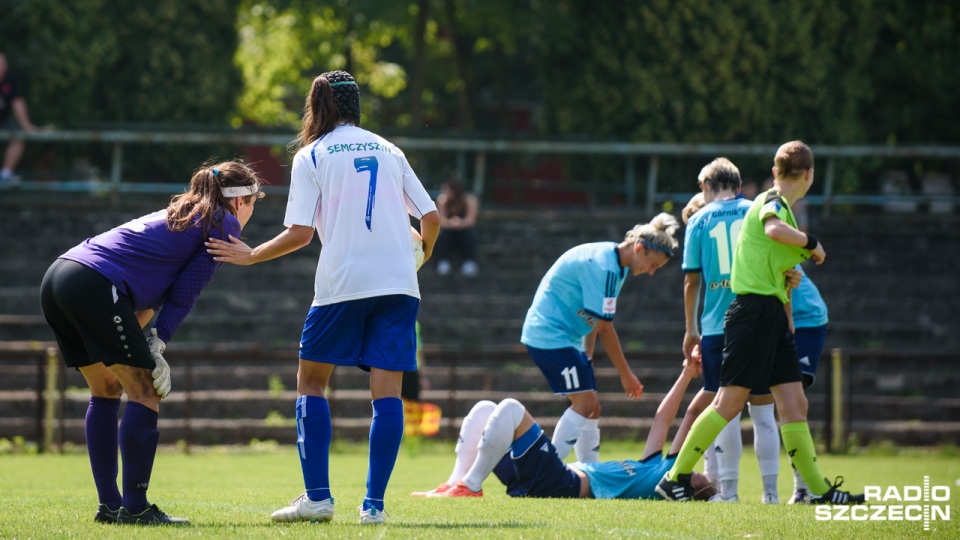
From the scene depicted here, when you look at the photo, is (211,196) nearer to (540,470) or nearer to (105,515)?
(105,515)

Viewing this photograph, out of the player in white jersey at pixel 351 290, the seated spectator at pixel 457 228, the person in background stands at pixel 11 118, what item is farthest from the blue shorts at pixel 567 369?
the person in background stands at pixel 11 118

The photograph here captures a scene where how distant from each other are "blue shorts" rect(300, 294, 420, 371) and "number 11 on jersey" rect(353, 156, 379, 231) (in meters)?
0.40

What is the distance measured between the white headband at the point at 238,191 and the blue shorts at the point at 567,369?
121 inches

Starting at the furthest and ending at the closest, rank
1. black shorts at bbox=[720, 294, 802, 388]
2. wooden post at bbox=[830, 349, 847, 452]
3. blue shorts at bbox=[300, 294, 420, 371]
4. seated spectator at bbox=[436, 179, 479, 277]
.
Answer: seated spectator at bbox=[436, 179, 479, 277], wooden post at bbox=[830, 349, 847, 452], black shorts at bbox=[720, 294, 802, 388], blue shorts at bbox=[300, 294, 420, 371]

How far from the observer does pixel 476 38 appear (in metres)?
31.0

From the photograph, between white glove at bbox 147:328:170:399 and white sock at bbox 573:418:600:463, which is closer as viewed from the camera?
white glove at bbox 147:328:170:399

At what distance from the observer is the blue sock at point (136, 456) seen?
6016mm

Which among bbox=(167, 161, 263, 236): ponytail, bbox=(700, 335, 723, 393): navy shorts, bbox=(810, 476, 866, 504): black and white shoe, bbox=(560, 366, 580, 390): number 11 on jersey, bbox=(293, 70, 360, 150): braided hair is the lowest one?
bbox=(810, 476, 866, 504): black and white shoe

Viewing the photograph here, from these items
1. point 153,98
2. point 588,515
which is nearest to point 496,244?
point 153,98

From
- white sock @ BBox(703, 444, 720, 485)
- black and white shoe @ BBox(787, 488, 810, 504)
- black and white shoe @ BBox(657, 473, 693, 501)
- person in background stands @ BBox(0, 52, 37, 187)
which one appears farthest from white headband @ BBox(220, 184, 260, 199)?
person in background stands @ BBox(0, 52, 37, 187)

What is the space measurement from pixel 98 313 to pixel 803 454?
4.33 meters

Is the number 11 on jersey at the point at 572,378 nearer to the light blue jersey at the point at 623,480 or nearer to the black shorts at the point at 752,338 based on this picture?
the light blue jersey at the point at 623,480

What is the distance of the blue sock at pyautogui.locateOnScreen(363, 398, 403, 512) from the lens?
6004mm

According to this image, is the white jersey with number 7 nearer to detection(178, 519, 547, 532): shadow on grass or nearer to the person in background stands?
detection(178, 519, 547, 532): shadow on grass
